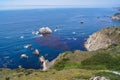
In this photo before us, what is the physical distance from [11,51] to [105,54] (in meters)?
67.4

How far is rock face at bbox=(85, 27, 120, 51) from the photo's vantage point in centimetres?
12900

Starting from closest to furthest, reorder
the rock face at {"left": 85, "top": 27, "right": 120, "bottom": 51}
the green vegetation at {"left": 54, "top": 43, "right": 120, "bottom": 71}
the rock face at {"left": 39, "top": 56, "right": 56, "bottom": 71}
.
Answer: the green vegetation at {"left": 54, "top": 43, "right": 120, "bottom": 71}
the rock face at {"left": 39, "top": 56, "right": 56, "bottom": 71}
the rock face at {"left": 85, "top": 27, "right": 120, "bottom": 51}

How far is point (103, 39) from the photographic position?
133250mm

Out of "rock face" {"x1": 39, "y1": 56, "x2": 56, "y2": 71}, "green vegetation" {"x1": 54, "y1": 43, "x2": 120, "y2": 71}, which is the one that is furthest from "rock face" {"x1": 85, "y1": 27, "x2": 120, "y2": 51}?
"green vegetation" {"x1": 54, "y1": 43, "x2": 120, "y2": 71}

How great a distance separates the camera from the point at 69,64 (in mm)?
73125

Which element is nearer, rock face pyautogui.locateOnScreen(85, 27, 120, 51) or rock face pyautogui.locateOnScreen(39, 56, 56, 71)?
rock face pyautogui.locateOnScreen(39, 56, 56, 71)

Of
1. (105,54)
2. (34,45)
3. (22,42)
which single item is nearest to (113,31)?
(34,45)

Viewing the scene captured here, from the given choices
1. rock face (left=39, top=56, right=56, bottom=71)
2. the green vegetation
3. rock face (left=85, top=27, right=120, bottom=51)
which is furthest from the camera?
rock face (left=85, top=27, right=120, bottom=51)

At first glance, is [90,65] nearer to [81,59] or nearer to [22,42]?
[81,59]

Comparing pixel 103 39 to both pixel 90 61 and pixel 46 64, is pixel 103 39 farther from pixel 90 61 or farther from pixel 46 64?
pixel 90 61

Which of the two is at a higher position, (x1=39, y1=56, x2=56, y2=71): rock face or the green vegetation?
the green vegetation

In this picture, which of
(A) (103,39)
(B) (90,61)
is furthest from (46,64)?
(A) (103,39)

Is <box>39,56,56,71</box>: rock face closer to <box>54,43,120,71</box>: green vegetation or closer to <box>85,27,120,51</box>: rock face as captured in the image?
<box>54,43,120,71</box>: green vegetation

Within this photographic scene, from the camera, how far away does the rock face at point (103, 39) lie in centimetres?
12900
